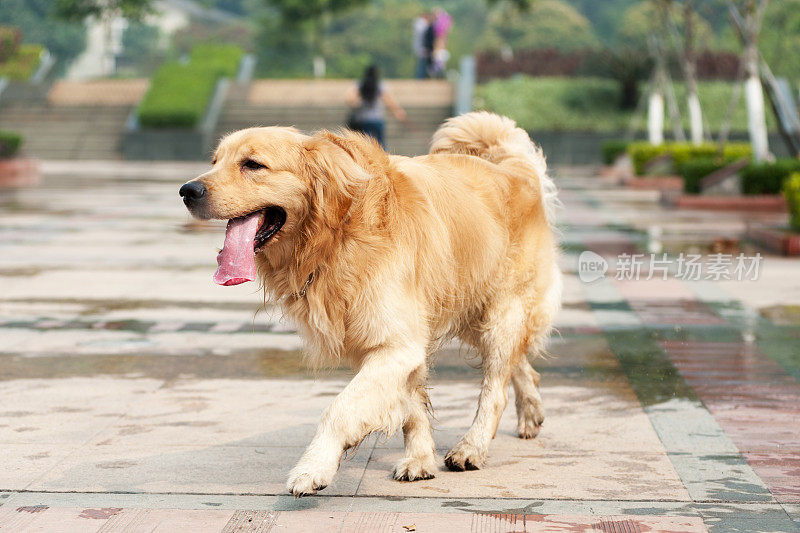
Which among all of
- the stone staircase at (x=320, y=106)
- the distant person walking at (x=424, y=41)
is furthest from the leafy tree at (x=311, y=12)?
the distant person walking at (x=424, y=41)

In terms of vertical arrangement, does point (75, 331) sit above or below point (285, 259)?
below

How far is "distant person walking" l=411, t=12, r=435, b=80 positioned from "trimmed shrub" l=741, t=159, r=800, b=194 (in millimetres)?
19862

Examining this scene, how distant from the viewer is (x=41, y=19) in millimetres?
69812

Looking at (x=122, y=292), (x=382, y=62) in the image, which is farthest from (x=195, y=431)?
(x=382, y=62)

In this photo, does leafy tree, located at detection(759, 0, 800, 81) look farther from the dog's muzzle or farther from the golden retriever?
the dog's muzzle

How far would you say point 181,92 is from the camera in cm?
3800

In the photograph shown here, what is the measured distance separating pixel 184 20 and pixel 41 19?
22.2 metres

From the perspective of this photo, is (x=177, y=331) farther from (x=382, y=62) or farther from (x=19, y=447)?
(x=382, y=62)

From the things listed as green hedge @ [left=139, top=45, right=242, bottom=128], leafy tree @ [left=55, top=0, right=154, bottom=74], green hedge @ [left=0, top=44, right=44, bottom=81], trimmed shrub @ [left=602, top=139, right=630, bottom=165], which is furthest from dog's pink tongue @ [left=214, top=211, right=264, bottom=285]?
green hedge @ [left=0, top=44, right=44, bottom=81]

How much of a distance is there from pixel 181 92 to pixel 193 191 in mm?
34382

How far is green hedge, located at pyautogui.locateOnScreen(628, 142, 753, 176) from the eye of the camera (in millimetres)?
22609

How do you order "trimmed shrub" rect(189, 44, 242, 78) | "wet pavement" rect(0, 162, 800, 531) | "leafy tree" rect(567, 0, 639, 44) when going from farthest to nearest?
"leafy tree" rect(567, 0, 639, 44) → "trimmed shrub" rect(189, 44, 242, 78) → "wet pavement" rect(0, 162, 800, 531)

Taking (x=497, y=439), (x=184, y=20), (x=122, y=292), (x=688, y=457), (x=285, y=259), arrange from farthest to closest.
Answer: (x=184, y=20) < (x=122, y=292) < (x=497, y=439) < (x=688, y=457) < (x=285, y=259)

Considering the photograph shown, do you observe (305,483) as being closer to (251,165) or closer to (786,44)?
(251,165)
